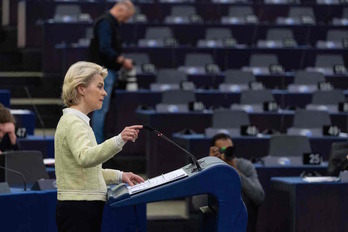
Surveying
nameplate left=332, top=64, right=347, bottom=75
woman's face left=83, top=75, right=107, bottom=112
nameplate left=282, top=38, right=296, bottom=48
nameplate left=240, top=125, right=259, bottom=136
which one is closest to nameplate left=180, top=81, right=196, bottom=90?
nameplate left=240, top=125, right=259, bottom=136

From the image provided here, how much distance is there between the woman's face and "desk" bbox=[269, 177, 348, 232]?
9.85 ft

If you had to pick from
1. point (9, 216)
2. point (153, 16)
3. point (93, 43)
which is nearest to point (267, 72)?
point (153, 16)

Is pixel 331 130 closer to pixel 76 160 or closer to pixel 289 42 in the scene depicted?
pixel 289 42

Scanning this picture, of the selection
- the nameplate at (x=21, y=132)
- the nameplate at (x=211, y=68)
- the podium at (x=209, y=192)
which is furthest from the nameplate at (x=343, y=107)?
the podium at (x=209, y=192)

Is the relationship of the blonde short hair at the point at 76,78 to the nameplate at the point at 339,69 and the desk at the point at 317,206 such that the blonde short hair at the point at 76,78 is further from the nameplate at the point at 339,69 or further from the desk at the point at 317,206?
the nameplate at the point at 339,69

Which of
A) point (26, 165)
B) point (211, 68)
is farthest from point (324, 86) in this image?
point (26, 165)

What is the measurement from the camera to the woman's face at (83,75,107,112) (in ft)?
10.2

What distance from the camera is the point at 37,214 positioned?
4.36 meters

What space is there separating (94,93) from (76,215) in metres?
0.40

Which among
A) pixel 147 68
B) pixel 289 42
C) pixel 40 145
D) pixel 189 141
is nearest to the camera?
pixel 40 145

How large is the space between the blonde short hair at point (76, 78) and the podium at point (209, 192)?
368mm

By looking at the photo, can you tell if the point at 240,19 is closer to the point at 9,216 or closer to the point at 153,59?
the point at 153,59

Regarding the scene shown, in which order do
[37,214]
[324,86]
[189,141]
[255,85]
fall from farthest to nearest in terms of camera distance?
[324,86] < [255,85] < [189,141] < [37,214]

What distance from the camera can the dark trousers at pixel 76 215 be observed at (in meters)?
3.10
